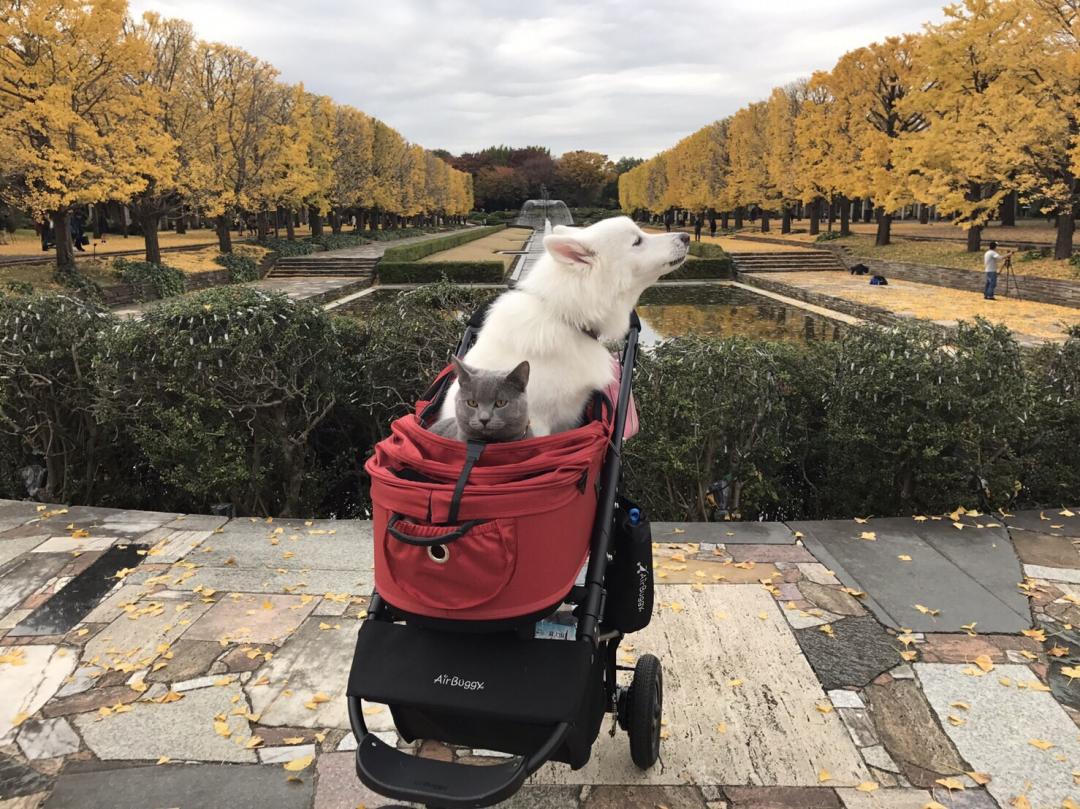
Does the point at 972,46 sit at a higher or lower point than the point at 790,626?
higher

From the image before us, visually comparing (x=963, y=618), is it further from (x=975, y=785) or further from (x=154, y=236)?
(x=154, y=236)

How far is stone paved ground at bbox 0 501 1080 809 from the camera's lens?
8.24ft

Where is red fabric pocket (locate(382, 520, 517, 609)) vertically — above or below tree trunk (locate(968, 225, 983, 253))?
below

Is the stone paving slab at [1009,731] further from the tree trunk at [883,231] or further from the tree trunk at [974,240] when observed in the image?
the tree trunk at [883,231]

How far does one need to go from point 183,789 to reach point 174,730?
0.37m

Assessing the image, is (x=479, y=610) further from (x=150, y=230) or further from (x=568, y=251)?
(x=150, y=230)

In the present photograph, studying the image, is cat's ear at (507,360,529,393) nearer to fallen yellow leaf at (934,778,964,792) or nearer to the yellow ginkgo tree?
fallen yellow leaf at (934,778,964,792)

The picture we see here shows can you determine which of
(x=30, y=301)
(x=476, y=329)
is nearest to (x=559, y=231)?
(x=476, y=329)

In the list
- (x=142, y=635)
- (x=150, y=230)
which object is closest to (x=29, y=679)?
(x=142, y=635)

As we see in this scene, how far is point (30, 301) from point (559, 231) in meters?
5.37

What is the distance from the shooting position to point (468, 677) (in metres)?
1.82

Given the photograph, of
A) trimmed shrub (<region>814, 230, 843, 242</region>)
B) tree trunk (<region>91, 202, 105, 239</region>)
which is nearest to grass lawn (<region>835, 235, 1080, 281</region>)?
trimmed shrub (<region>814, 230, 843, 242</region>)

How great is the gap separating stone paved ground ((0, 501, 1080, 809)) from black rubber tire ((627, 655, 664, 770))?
0.41ft

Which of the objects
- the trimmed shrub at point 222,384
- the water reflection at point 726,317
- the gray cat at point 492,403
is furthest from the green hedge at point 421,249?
the gray cat at point 492,403
